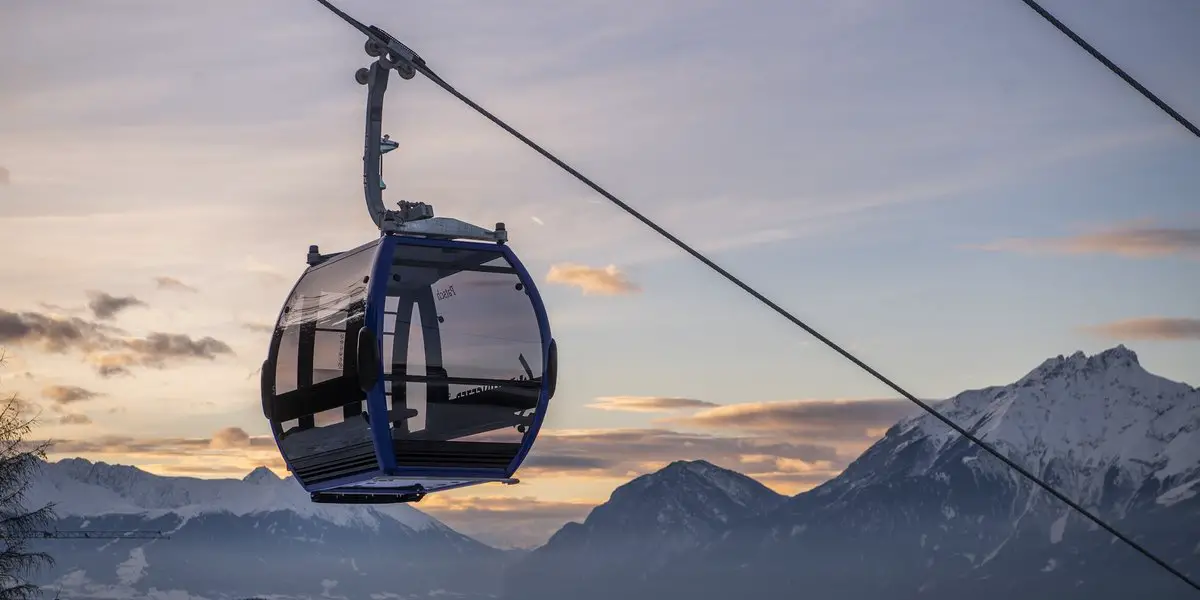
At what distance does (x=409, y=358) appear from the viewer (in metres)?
19.6

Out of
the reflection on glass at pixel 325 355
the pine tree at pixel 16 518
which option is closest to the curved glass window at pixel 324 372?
the reflection on glass at pixel 325 355

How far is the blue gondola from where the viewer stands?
19.4 metres

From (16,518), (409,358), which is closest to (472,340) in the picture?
(409,358)

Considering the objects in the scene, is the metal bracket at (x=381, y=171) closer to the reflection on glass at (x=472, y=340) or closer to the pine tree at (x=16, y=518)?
the reflection on glass at (x=472, y=340)

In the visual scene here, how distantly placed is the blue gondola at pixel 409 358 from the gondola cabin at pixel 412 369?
2 centimetres

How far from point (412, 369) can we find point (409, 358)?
5.8 inches

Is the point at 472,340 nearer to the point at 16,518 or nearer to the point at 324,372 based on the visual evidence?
the point at 324,372

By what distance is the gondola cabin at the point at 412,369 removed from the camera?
19.4 m

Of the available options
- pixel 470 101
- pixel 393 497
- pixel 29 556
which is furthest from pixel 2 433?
pixel 470 101

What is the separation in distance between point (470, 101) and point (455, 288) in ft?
13.7

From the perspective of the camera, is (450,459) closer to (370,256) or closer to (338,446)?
(338,446)

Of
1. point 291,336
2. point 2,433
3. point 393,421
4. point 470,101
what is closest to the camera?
point 470,101

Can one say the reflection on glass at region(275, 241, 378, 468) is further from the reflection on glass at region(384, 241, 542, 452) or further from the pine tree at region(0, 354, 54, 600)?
the pine tree at region(0, 354, 54, 600)

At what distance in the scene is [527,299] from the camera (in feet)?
66.7
